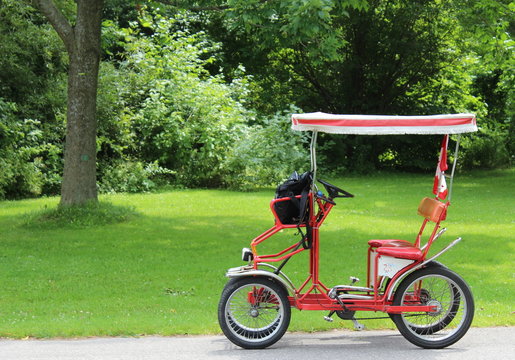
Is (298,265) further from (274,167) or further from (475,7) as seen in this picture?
(274,167)

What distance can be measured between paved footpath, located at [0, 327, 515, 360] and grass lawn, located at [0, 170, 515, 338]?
0.29m

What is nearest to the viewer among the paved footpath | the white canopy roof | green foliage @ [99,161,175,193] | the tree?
the paved footpath

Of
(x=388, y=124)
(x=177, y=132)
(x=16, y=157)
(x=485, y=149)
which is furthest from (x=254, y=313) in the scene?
(x=485, y=149)

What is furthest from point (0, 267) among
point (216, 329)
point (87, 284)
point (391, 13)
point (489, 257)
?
point (391, 13)

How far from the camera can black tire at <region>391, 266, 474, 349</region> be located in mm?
7039

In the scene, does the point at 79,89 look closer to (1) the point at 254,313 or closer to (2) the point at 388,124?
(1) the point at 254,313

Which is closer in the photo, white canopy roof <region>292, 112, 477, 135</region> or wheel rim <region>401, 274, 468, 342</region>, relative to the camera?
white canopy roof <region>292, 112, 477, 135</region>

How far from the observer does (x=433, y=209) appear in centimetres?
738

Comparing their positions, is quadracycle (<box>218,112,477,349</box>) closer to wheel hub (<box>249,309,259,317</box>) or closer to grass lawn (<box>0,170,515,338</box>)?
wheel hub (<box>249,309,259,317</box>)

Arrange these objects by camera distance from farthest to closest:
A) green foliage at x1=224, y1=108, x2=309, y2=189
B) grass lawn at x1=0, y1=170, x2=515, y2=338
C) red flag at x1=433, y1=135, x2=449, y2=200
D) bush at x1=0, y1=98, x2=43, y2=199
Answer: green foliage at x1=224, y1=108, x2=309, y2=189 → bush at x1=0, y1=98, x2=43, y2=199 → grass lawn at x1=0, y1=170, x2=515, y2=338 → red flag at x1=433, y1=135, x2=449, y2=200

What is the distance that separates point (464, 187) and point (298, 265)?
1388 centimetres

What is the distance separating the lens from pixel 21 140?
20.5 metres

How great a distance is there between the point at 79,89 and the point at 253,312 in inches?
355

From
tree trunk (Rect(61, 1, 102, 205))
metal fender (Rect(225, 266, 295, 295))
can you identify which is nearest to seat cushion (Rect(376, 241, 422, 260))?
metal fender (Rect(225, 266, 295, 295))
